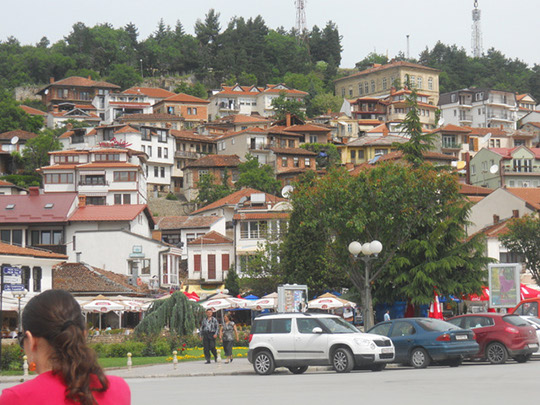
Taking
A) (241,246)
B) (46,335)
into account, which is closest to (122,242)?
(241,246)

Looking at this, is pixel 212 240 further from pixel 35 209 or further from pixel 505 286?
pixel 505 286

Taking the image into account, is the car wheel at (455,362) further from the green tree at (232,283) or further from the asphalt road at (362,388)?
the green tree at (232,283)

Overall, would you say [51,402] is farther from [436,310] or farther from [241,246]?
[241,246]

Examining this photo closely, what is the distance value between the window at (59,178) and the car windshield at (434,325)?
7085 cm

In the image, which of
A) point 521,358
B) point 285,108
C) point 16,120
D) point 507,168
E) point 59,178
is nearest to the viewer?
point 521,358

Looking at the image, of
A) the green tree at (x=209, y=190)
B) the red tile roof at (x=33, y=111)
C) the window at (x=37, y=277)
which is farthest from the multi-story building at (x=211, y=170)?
the window at (x=37, y=277)

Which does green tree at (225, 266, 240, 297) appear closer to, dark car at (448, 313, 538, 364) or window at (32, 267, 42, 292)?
window at (32, 267, 42, 292)

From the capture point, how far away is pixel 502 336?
25078mm

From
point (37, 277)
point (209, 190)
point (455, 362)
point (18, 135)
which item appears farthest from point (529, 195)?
point (18, 135)

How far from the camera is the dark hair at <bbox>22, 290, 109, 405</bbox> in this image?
3572 millimetres

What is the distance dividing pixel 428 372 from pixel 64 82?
143825mm

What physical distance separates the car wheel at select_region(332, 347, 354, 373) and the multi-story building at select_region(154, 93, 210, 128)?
121 m

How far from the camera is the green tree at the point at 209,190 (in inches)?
4016

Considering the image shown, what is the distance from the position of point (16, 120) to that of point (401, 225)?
347ft
